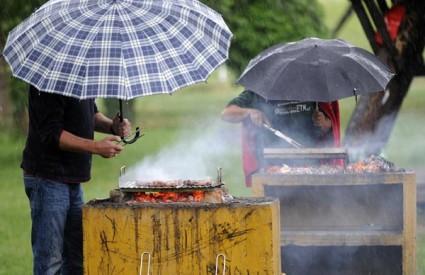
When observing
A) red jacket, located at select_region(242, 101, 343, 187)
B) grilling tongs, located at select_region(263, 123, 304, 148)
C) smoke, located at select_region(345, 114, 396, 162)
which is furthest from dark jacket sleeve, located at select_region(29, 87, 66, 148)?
smoke, located at select_region(345, 114, 396, 162)

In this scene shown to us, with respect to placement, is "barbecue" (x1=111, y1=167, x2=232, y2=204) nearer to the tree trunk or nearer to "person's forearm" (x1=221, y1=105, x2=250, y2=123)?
"person's forearm" (x1=221, y1=105, x2=250, y2=123)

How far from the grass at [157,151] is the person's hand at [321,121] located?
140 centimetres

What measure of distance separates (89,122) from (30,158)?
0.42 metres

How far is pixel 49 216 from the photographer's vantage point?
660 cm

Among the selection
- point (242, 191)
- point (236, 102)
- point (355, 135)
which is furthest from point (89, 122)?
point (242, 191)

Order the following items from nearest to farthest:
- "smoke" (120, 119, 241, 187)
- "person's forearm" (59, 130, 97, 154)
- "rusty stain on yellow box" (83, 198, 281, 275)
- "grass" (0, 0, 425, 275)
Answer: "rusty stain on yellow box" (83, 198, 281, 275), "person's forearm" (59, 130, 97, 154), "smoke" (120, 119, 241, 187), "grass" (0, 0, 425, 275)

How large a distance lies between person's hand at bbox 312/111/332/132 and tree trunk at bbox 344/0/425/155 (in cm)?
351

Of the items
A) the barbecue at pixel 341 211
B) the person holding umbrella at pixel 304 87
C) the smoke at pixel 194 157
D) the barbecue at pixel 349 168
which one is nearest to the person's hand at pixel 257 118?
the person holding umbrella at pixel 304 87

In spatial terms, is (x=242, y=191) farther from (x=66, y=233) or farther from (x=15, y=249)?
(x=66, y=233)

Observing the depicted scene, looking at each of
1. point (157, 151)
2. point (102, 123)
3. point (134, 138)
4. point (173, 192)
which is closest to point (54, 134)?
point (134, 138)

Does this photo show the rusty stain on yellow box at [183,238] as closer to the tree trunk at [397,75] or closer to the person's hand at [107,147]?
the person's hand at [107,147]

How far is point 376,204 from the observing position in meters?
8.23

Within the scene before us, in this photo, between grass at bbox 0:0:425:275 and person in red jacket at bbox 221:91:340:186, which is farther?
grass at bbox 0:0:425:275

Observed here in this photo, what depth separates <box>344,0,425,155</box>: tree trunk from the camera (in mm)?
12375
